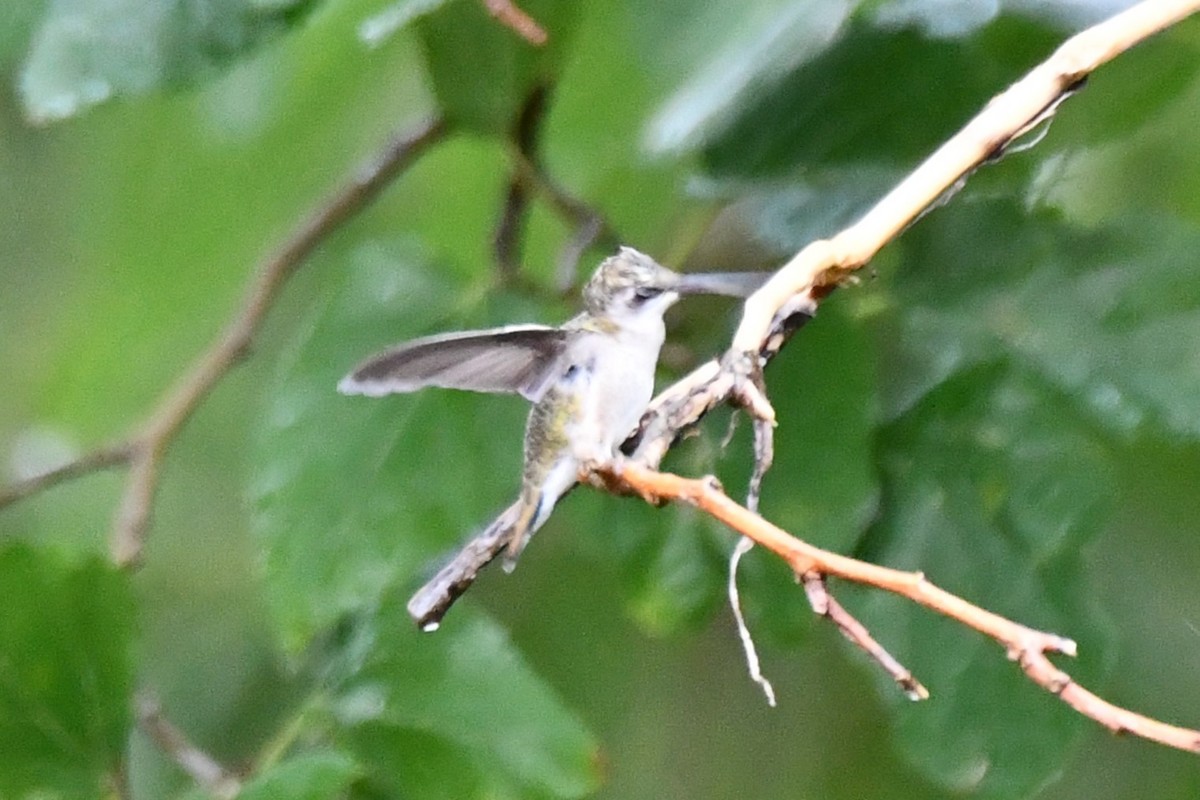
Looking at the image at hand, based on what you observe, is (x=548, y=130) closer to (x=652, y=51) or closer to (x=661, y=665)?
(x=652, y=51)

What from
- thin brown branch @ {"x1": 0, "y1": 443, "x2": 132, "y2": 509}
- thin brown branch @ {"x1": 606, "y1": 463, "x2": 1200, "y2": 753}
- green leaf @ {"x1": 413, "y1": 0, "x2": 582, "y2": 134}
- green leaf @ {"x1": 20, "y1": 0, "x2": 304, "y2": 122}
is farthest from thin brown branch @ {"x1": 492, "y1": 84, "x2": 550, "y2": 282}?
thin brown branch @ {"x1": 606, "y1": 463, "x2": 1200, "y2": 753}

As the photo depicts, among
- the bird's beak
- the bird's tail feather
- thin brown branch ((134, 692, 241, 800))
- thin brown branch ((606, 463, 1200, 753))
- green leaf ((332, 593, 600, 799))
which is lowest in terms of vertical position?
thin brown branch ((134, 692, 241, 800))

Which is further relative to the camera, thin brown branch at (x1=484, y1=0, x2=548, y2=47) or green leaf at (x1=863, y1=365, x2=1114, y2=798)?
green leaf at (x1=863, y1=365, x2=1114, y2=798)

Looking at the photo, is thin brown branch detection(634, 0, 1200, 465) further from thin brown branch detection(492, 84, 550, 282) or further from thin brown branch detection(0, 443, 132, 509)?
thin brown branch detection(0, 443, 132, 509)

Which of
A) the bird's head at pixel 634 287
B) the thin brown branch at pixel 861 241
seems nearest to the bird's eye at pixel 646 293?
the bird's head at pixel 634 287

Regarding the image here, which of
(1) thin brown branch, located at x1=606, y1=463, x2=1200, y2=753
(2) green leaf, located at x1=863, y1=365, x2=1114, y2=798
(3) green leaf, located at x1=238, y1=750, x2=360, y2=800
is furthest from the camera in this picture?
(2) green leaf, located at x1=863, y1=365, x2=1114, y2=798

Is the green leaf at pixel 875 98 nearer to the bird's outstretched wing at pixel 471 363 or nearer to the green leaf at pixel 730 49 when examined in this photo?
the green leaf at pixel 730 49

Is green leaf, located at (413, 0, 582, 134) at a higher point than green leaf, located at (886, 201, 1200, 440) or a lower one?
higher

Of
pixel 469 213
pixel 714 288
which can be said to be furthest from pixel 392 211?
pixel 714 288
